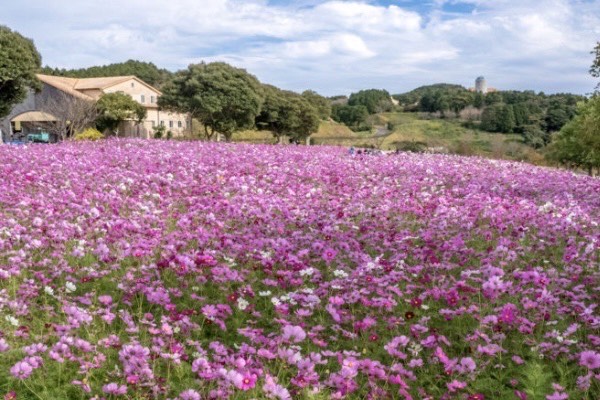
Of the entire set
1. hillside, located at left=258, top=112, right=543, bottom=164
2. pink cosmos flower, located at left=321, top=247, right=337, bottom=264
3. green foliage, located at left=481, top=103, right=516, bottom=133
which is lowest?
pink cosmos flower, located at left=321, top=247, right=337, bottom=264

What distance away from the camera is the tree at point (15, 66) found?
32.5 metres

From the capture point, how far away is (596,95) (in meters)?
19.2

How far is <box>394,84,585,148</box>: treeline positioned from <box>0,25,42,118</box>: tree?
6111 centimetres

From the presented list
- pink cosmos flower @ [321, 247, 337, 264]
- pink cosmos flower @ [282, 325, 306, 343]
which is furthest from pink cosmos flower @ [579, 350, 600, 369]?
pink cosmos flower @ [321, 247, 337, 264]

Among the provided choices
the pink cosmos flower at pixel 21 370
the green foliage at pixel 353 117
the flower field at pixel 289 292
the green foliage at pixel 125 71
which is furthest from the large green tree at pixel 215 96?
the green foliage at pixel 353 117

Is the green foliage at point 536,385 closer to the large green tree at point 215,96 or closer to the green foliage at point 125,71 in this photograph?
the large green tree at point 215,96

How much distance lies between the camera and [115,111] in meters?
51.5

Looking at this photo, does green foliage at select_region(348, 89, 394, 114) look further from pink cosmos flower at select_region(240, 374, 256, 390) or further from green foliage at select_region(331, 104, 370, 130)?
pink cosmos flower at select_region(240, 374, 256, 390)

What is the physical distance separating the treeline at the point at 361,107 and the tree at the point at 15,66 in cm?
7151

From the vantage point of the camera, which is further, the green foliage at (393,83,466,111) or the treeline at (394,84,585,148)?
the green foliage at (393,83,466,111)

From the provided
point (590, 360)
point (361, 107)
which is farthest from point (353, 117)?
point (590, 360)

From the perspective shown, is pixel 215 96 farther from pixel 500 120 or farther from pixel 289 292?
pixel 500 120

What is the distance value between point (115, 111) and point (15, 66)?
60.4 feet

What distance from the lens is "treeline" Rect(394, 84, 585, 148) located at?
287ft
